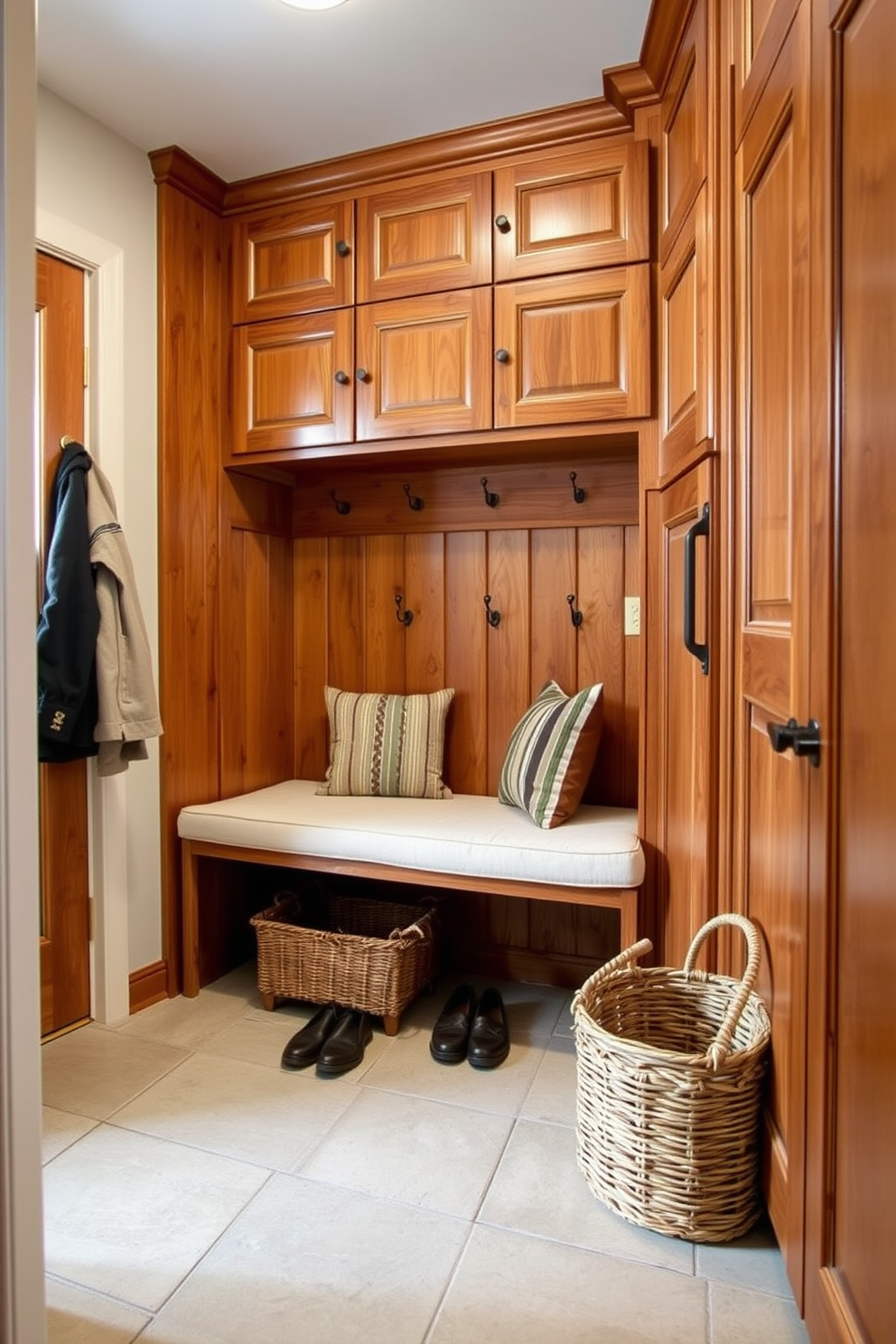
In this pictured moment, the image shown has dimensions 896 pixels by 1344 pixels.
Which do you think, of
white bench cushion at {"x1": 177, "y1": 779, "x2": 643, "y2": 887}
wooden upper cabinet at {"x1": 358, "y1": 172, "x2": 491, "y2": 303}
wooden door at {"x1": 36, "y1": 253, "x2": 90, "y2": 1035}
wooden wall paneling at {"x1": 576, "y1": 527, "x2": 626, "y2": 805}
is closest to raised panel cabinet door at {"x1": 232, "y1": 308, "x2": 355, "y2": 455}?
wooden upper cabinet at {"x1": 358, "y1": 172, "x2": 491, "y2": 303}

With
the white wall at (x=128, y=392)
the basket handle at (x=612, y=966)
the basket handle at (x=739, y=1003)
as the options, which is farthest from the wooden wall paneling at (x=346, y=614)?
the basket handle at (x=739, y=1003)

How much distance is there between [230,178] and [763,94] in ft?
5.84

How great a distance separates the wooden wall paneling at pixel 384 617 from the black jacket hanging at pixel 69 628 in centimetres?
97

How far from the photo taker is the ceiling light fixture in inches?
67.7

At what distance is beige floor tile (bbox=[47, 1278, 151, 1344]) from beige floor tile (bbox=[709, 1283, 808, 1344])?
91cm

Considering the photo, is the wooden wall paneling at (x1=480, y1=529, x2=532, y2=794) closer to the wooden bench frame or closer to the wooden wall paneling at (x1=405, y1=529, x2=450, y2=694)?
the wooden wall paneling at (x1=405, y1=529, x2=450, y2=694)

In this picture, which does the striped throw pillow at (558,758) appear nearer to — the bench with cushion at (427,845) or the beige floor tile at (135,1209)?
the bench with cushion at (427,845)

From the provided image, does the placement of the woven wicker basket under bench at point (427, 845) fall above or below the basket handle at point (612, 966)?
above

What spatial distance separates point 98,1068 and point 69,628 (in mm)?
1123

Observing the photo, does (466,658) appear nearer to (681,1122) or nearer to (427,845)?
(427,845)

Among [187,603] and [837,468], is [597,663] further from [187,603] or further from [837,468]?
[837,468]

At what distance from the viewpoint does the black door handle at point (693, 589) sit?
1.56m

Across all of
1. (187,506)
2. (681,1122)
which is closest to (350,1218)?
(681,1122)

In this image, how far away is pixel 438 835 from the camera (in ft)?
6.99
